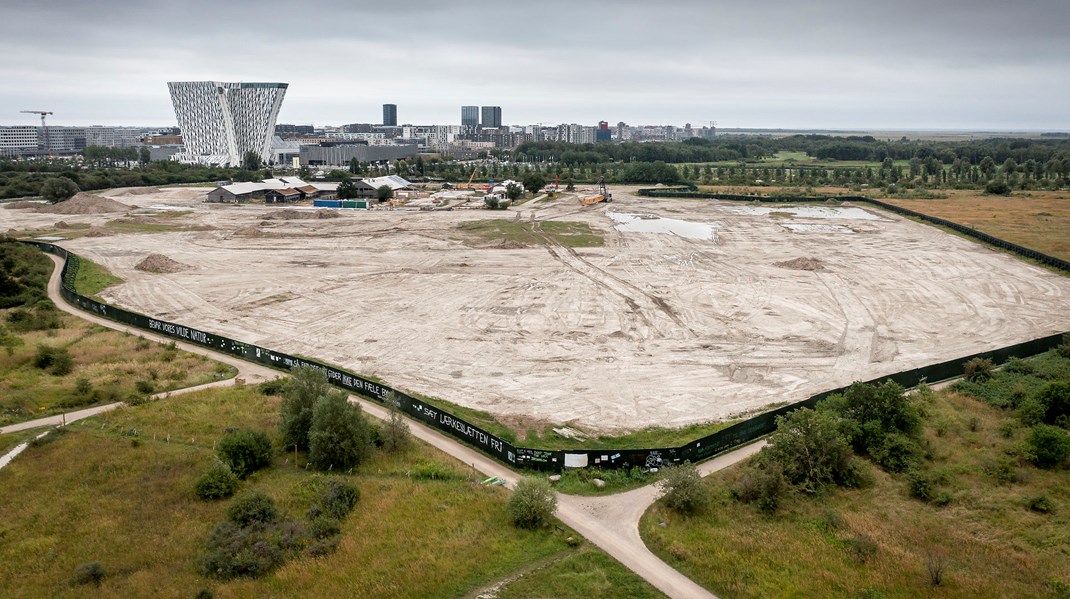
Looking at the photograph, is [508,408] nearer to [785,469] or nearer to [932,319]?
[785,469]

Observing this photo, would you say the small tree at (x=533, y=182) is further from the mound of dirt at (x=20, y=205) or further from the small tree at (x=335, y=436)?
the small tree at (x=335, y=436)

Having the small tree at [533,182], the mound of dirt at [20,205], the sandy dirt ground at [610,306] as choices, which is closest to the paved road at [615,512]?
the sandy dirt ground at [610,306]

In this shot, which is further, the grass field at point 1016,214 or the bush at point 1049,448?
the grass field at point 1016,214

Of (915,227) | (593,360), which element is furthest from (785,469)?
(915,227)

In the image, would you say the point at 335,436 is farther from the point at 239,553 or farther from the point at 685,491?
the point at 685,491

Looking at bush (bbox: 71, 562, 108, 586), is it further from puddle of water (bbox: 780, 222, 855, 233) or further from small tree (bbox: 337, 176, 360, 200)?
small tree (bbox: 337, 176, 360, 200)

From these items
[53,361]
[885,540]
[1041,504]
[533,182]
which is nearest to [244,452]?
[53,361]

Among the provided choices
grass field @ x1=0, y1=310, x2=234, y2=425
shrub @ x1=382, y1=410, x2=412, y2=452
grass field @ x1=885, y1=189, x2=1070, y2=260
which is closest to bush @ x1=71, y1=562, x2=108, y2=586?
shrub @ x1=382, y1=410, x2=412, y2=452
